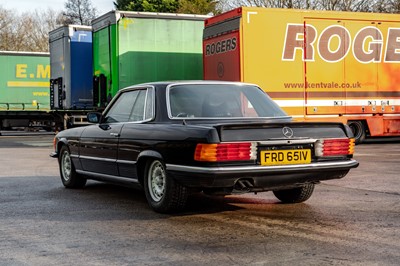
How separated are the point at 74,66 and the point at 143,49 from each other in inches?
141

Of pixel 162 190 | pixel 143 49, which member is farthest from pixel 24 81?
pixel 162 190

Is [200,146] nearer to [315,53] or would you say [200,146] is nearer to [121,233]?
[121,233]

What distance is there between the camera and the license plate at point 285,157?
18.0 ft

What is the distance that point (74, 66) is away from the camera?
1986 cm

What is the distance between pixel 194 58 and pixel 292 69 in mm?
3993

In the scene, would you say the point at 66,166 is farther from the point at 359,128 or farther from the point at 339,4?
the point at 339,4

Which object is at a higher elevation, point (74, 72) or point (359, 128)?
point (74, 72)

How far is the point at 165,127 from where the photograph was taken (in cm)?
589

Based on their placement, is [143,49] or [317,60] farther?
[143,49]

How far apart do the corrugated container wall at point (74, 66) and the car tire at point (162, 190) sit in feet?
46.8

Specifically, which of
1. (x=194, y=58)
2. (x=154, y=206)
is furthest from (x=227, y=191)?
(x=194, y=58)

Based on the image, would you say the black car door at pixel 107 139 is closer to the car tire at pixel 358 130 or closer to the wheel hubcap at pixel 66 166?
the wheel hubcap at pixel 66 166

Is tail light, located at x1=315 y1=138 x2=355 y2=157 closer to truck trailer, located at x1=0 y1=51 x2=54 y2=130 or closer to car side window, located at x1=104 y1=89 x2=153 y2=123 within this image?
car side window, located at x1=104 y1=89 x2=153 y2=123

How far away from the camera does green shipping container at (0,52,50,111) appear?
27.0 meters
